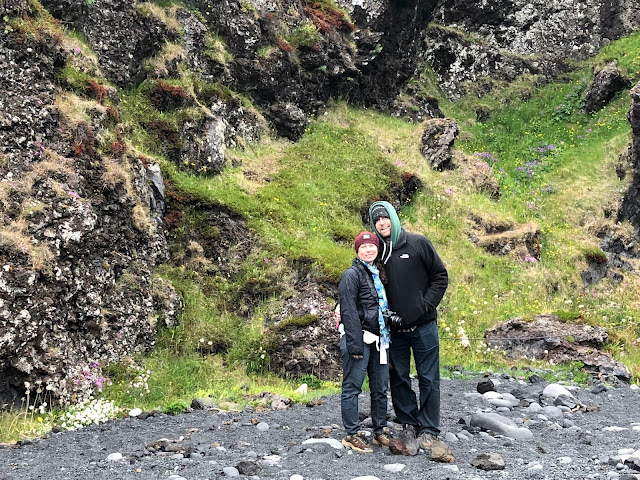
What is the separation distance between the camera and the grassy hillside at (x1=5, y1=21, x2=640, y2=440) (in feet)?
35.4

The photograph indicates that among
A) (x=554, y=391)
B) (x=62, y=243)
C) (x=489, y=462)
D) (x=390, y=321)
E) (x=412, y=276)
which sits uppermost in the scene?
(x=412, y=276)

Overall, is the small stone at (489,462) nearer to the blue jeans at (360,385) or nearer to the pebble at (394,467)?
the pebble at (394,467)

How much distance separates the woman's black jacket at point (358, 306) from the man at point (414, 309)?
0.78 ft

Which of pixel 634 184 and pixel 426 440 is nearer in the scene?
pixel 426 440

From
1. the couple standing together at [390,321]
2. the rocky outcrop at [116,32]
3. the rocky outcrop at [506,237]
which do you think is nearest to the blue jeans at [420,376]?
the couple standing together at [390,321]

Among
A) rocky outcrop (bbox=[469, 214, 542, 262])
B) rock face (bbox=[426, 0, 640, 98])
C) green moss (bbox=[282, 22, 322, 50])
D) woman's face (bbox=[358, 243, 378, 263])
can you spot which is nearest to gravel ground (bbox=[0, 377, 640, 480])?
woman's face (bbox=[358, 243, 378, 263])

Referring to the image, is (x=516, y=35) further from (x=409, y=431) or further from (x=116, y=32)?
(x=409, y=431)

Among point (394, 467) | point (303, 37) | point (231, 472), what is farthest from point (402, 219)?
point (231, 472)

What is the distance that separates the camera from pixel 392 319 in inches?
248

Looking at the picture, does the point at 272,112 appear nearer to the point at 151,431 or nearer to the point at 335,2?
the point at 335,2

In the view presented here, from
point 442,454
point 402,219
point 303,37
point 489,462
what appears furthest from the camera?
point 303,37

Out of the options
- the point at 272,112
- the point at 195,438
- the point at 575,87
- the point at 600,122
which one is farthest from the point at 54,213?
the point at 575,87

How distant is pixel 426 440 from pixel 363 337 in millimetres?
1383

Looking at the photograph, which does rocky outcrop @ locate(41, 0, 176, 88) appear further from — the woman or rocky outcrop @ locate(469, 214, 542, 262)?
rocky outcrop @ locate(469, 214, 542, 262)
